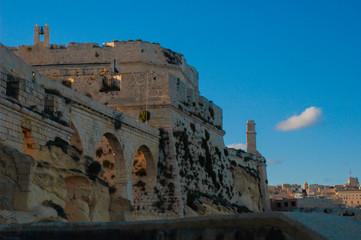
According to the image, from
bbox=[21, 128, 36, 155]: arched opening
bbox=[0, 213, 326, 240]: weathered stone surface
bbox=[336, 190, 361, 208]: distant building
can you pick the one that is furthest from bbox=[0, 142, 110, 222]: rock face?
bbox=[336, 190, 361, 208]: distant building

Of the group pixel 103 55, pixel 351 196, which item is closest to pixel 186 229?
pixel 103 55

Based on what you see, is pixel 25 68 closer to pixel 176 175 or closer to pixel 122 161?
pixel 122 161

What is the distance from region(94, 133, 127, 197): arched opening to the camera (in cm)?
2097

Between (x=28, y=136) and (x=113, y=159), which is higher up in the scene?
(x=113, y=159)

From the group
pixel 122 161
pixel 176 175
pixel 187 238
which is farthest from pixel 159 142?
pixel 187 238

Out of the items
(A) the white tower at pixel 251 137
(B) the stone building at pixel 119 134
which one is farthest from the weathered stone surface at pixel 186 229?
(A) the white tower at pixel 251 137

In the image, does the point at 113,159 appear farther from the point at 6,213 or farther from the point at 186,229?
the point at 186,229

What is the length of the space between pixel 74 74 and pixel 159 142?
5.52 meters

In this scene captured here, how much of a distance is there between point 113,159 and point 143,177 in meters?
1.93

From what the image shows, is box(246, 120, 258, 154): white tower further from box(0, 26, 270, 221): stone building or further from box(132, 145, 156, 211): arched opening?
box(132, 145, 156, 211): arched opening

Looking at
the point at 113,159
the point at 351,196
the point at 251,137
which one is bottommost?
A: the point at 113,159

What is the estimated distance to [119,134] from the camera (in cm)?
2092

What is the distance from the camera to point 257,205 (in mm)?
38406

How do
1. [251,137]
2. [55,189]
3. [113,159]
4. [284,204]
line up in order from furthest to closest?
[284,204] < [251,137] < [113,159] < [55,189]
